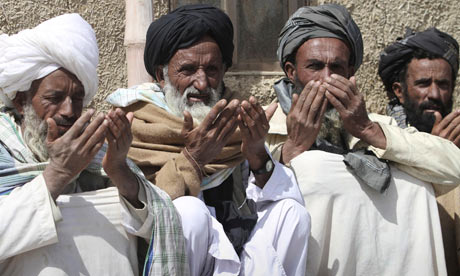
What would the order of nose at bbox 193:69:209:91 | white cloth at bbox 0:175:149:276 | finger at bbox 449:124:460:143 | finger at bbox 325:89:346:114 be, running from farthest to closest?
1. finger at bbox 449:124:460:143
2. nose at bbox 193:69:209:91
3. finger at bbox 325:89:346:114
4. white cloth at bbox 0:175:149:276

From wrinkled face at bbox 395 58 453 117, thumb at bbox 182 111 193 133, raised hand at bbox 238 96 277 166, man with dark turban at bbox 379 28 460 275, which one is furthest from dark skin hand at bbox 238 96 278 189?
wrinkled face at bbox 395 58 453 117

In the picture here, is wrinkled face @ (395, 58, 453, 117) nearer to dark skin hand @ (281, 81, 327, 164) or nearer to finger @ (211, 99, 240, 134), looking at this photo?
dark skin hand @ (281, 81, 327, 164)

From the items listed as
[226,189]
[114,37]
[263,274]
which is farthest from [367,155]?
[114,37]

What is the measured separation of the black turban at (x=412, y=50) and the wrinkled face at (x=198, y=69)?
1.89m

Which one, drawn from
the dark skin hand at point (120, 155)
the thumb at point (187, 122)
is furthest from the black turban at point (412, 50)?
the dark skin hand at point (120, 155)

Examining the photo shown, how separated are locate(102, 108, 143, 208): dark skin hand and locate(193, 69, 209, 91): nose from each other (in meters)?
0.94

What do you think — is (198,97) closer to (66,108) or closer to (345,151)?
(66,108)

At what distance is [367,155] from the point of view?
13.3 feet

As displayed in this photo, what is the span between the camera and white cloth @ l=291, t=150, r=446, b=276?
390 centimetres

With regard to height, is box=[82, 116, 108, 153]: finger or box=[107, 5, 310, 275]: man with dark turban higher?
box=[82, 116, 108, 153]: finger

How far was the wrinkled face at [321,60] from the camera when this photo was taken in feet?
14.6

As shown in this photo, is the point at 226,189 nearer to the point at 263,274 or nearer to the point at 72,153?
the point at 263,274

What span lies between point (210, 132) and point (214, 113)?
114mm

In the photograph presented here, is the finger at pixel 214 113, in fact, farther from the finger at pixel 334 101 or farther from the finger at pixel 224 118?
the finger at pixel 334 101
